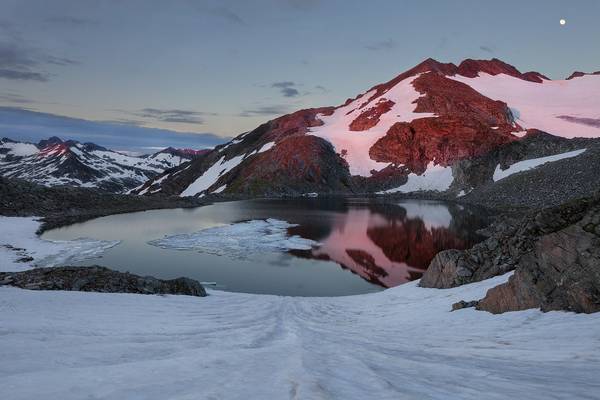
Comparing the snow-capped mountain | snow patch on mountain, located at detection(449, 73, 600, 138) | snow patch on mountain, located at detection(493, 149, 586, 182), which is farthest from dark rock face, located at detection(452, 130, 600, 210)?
snow patch on mountain, located at detection(449, 73, 600, 138)

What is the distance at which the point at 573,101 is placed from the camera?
178 meters

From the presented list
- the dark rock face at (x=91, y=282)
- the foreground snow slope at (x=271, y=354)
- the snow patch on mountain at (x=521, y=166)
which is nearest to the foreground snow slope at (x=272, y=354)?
the foreground snow slope at (x=271, y=354)

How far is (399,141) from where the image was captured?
481 ft

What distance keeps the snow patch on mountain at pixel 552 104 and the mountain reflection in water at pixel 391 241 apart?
10163 centimetres

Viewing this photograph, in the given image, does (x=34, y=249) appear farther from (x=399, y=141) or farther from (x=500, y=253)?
(x=399, y=141)

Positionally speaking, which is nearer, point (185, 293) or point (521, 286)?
point (521, 286)

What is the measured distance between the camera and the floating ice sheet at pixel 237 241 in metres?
42.6

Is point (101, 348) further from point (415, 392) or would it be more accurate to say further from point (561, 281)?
point (561, 281)

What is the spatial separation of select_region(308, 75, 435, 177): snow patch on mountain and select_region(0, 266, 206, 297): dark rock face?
124541 millimetres

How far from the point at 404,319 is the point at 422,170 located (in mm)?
124996

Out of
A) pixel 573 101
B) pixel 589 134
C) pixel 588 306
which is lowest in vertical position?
pixel 588 306

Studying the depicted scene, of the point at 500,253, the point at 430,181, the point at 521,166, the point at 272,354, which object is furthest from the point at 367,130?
the point at 272,354

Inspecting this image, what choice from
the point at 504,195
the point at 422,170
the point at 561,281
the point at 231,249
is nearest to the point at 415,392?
the point at 561,281

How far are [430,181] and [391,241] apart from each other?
86.7 metres
